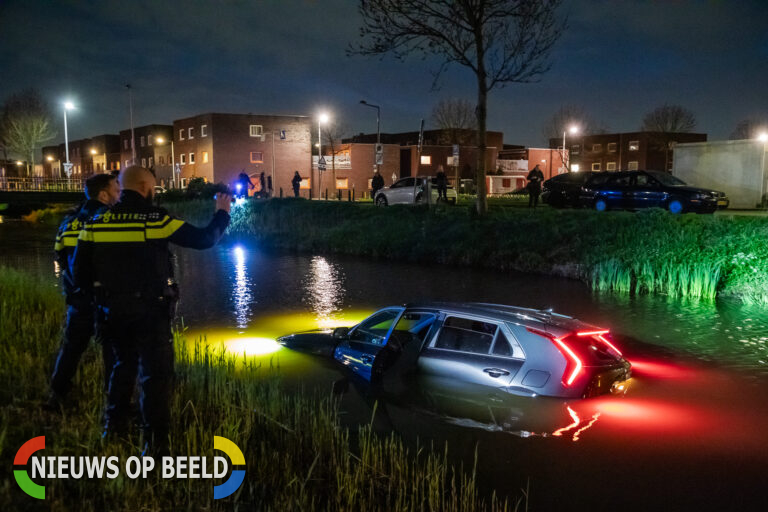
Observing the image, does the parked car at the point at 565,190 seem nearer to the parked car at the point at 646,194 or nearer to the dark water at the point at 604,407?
the parked car at the point at 646,194

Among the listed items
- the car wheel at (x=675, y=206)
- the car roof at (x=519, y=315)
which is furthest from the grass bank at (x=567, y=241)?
the car roof at (x=519, y=315)

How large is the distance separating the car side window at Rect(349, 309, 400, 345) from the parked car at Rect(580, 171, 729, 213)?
1799 centimetres

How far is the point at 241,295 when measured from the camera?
16375 millimetres

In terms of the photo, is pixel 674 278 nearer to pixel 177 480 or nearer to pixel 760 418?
pixel 760 418

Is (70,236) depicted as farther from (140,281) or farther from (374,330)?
(374,330)

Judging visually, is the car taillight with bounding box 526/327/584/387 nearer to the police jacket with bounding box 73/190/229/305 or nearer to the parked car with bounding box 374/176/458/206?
the police jacket with bounding box 73/190/229/305

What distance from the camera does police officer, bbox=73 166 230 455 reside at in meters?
4.80

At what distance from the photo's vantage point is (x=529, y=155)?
3145 inches

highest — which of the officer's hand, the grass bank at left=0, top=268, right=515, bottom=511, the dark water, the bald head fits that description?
the bald head

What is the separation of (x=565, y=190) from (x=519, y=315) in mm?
23633

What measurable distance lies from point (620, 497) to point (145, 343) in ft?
13.6

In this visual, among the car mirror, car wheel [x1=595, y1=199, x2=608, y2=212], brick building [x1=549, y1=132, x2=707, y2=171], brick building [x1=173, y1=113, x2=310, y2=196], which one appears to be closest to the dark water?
the car mirror

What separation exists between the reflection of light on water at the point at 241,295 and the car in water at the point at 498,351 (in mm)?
5097

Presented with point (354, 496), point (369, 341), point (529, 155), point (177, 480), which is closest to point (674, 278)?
point (369, 341)
